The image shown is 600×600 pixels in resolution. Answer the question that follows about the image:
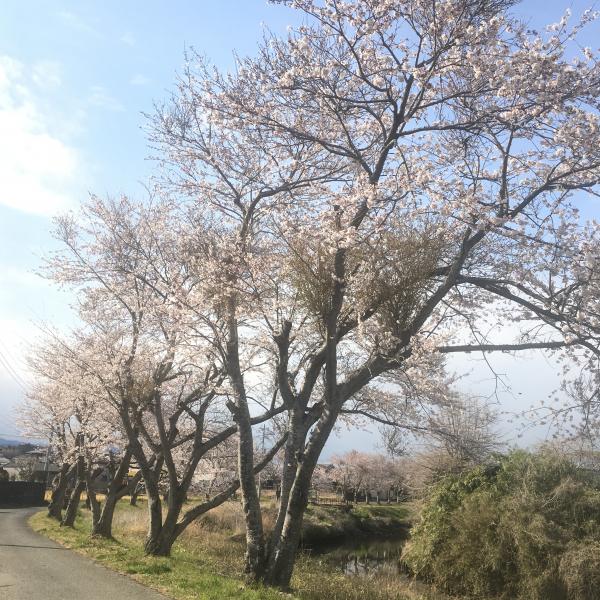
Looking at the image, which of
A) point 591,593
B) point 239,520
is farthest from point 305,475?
point 239,520

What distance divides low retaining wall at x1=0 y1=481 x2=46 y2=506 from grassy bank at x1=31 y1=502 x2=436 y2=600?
16.3 meters

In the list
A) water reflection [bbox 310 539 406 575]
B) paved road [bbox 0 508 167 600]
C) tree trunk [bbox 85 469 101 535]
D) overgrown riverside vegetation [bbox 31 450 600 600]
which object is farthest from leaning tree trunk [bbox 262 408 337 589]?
tree trunk [bbox 85 469 101 535]

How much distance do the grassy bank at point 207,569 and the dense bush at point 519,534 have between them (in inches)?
82.0

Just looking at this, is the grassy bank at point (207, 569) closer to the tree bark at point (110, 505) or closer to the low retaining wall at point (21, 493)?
the tree bark at point (110, 505)

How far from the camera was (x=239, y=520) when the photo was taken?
941 inches

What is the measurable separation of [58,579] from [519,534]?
11.0m

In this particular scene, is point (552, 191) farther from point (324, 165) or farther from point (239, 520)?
point (239, 520)

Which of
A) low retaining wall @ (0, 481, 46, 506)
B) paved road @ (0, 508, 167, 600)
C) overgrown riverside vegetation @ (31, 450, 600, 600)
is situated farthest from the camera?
low retaining wall @ (0, 481, 46, 506)

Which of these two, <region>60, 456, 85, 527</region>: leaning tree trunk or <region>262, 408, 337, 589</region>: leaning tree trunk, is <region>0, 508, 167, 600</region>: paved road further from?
<region>60, 456, 85, 527</region>: leaning tree trunk

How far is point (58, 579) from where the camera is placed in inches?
350

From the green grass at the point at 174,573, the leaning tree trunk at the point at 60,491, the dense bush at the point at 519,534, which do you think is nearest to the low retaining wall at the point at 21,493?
the leaning tree trunk at the point at 60,491

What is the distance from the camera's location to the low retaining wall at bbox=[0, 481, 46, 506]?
35.9 m

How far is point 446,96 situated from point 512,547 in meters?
12.0

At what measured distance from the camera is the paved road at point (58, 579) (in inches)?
303
